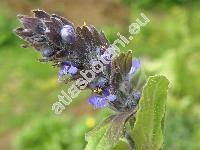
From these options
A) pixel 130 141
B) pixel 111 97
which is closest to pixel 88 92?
A: pixel 130 141

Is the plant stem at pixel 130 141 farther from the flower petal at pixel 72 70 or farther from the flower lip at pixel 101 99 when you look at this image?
the flower petal at pixel 72 70

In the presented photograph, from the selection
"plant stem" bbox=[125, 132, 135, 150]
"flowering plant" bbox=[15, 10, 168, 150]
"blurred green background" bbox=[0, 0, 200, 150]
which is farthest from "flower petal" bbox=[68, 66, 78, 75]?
"blurred green background" bbox=[0, 0, 200, 150]

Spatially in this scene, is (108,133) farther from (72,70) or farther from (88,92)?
(88,92)

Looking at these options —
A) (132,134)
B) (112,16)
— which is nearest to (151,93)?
(132,134)

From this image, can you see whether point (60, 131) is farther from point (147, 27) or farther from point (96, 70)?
point (96, 70)

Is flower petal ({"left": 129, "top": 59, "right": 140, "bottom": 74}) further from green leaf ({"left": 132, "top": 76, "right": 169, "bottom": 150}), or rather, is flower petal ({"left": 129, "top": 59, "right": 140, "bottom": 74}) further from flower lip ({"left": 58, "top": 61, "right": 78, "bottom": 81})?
flower lip ({"left": 58, "top": 61, "right": 78, "bottom": 81})

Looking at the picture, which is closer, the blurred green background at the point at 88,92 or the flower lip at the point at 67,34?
the flower lip at the point at 67,34

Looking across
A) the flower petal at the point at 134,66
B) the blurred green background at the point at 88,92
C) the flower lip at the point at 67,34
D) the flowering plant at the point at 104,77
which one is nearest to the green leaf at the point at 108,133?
the flowering plant at the point at 104,77
